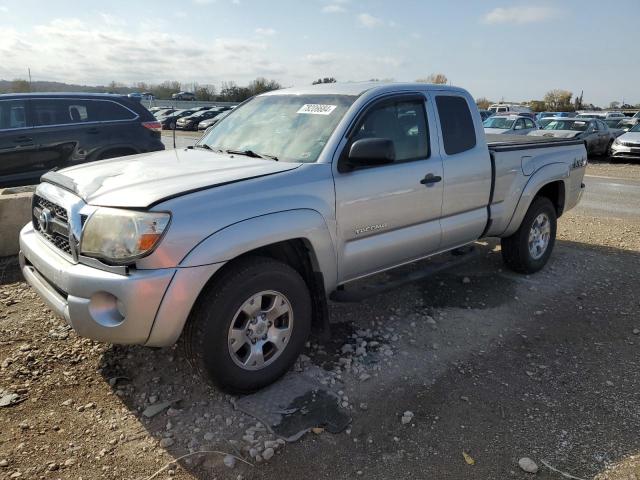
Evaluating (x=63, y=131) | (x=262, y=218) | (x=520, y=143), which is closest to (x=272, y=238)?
(x=262, y=218)

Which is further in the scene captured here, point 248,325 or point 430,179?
point 430,179

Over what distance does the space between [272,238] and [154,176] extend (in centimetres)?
88

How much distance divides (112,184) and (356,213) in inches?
63.0

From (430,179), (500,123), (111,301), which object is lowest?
(111,301)

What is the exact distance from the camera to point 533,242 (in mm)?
5449

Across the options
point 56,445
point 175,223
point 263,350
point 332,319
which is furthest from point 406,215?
point 56,445

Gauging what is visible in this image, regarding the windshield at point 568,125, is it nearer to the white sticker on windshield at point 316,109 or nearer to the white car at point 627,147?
the white car at point 627,147

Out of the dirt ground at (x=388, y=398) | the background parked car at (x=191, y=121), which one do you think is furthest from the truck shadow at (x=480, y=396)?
the background parked car at (x=191, y=121)

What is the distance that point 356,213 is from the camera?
3.48 meters

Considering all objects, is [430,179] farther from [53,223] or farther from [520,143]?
[53,223]

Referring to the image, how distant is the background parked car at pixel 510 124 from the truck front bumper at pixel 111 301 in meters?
16.2

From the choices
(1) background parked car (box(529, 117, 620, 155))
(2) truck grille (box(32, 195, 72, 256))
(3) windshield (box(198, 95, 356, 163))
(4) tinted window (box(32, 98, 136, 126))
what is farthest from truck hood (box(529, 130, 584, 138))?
(2) truck grille (box(32, 195, 72, 256))

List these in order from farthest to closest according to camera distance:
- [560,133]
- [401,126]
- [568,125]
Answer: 1. [568,125]
2. [560,133]
3. [401,126]

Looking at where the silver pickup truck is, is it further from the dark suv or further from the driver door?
the dark suv
